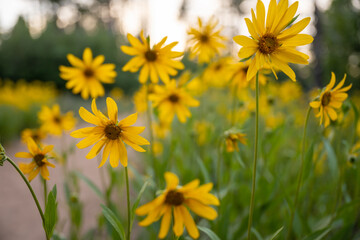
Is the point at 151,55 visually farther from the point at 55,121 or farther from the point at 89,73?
the point at 55,121

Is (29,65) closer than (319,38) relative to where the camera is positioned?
No

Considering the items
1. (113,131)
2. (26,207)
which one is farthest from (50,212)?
(26,207)

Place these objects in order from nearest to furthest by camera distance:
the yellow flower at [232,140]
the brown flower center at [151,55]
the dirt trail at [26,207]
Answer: the yellow flower at [232,140], the brown flower center at [151,55], the dirt trail at [26,207]

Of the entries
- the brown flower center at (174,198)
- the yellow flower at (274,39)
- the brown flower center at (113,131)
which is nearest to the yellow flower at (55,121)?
the brown flower center at (113,131)

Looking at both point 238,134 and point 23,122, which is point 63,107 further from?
point 238,134

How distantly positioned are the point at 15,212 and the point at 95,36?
10.6 m

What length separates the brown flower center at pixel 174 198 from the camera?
27.7 inches

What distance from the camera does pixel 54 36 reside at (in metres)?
11.0

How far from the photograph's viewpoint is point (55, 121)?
73.6 inches

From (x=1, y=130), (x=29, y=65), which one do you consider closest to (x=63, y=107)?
(x=1, y=130)

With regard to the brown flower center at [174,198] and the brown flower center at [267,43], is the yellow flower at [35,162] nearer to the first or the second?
the brown flower center at [174,198]

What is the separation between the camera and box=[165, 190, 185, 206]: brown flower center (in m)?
0.70

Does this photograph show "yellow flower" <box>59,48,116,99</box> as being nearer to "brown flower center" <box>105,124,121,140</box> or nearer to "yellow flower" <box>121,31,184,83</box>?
"yellow flower" <box>121,31,184,83</box>

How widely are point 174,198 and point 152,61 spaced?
696mm
